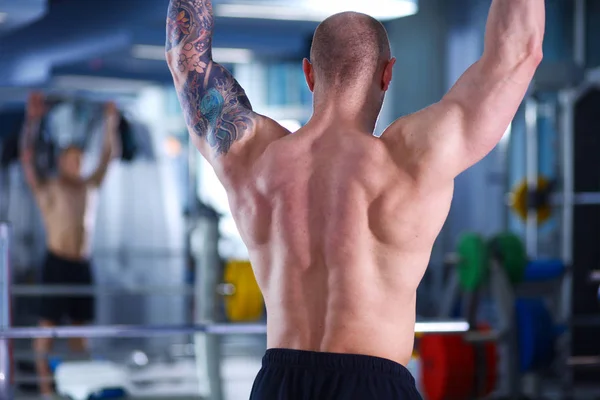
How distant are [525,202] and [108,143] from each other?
308 centimetres

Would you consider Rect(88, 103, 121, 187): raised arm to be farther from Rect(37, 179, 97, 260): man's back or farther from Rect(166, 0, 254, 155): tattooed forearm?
Rect(166, 0, 254, 155): tattooed forearm

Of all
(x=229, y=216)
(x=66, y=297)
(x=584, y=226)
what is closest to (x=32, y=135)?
(x=66, y=297)

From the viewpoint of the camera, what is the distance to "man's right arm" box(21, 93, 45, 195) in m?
5.72

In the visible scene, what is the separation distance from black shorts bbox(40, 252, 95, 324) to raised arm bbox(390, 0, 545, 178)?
16.7ft

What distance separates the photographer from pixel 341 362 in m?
1.60

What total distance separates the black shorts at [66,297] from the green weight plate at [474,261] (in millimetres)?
2759

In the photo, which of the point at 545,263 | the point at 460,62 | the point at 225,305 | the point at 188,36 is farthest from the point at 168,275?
the point at 188,36

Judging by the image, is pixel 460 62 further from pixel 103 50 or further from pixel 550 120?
pixel 103 50

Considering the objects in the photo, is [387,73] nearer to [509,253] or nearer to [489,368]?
[509,253]

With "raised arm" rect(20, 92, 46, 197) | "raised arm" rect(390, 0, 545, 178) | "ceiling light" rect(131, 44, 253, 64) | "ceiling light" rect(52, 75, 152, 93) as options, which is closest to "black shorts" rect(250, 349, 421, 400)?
"raised arm" rect(390, 0, 545, 178)

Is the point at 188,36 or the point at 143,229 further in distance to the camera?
the point at 143,229

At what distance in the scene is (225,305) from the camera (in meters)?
7.80

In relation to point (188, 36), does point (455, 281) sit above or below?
below

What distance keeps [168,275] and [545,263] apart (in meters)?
4.26
